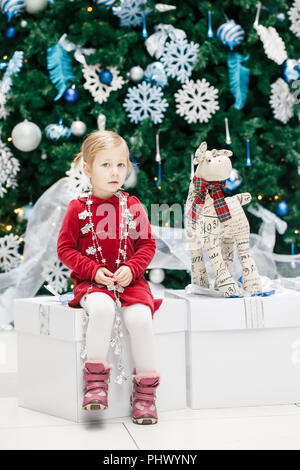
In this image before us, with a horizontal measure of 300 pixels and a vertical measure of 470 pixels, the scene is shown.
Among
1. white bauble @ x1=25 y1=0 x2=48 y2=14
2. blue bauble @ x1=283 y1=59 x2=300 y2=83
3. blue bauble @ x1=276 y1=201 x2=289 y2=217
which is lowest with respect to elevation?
blue bauble @ x1=276 y1=201 x2=289 y2=217

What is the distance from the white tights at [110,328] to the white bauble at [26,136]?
1403mm

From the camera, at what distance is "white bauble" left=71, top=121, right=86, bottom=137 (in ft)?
9.73

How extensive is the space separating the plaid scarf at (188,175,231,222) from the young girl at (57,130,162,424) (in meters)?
0.18

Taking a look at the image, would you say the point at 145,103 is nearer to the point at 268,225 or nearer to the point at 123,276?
the point at 268,225

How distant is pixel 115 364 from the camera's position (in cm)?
172

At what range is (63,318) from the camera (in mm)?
1719

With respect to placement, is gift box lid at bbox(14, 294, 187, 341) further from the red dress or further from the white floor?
the white floor

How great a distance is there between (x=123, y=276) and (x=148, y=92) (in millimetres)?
1519

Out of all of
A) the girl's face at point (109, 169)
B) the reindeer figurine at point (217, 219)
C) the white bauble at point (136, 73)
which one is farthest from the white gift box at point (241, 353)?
the white bauble at point (136, 73)

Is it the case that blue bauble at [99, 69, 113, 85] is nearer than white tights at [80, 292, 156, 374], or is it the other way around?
white tights at [80, 292, 156, 374]

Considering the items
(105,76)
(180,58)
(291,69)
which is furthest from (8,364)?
(291,69)

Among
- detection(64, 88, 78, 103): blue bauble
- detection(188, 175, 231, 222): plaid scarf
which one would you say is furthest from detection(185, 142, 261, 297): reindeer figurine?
detection(64, 88, 78, 103): blue bauble

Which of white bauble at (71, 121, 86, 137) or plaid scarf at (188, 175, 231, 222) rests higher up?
white bauble at (71, 121, 86, 137)

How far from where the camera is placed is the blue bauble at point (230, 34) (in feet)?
9.80
